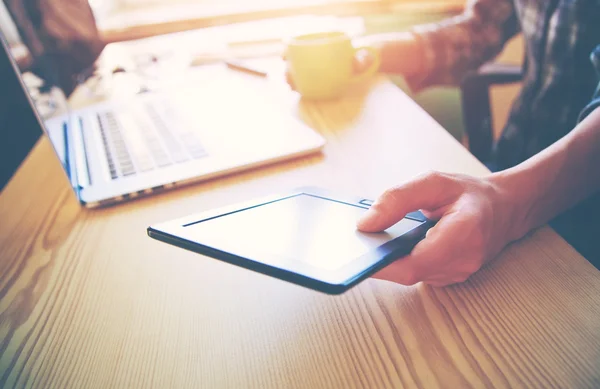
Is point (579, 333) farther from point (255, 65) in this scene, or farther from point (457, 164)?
point (255, 65)

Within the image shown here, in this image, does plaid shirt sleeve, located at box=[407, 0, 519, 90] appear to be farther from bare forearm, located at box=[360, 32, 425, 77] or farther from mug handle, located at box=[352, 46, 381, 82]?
mug handle, located at box=[352, 46, 381, 82]

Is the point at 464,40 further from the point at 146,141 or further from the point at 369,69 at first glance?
the point at 146,141

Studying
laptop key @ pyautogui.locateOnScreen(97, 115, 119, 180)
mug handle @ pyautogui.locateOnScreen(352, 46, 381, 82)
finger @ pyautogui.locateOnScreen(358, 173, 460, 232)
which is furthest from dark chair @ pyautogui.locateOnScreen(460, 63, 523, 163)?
laptop key @ pyautogui.locateOnScreen(97, 115, 119, 180)

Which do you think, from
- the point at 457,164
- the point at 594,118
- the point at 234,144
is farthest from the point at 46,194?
the point at 594,118

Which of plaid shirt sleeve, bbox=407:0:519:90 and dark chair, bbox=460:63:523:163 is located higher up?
plaid shirt sleeve, bbox=407:0:519:90

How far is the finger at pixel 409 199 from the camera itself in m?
0.34

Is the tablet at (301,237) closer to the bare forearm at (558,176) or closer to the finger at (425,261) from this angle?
the finger at (425,261)

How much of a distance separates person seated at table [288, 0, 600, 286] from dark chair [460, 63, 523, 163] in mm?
51

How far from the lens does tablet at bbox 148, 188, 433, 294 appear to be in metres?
0.29

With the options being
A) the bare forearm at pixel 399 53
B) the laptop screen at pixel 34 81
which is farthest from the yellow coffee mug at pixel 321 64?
the laptop screen at pixel 34 81

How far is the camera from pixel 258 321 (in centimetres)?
33

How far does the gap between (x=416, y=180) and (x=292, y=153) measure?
0.22 m

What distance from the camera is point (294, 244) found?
33 cm

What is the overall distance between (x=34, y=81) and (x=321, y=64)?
0.60m
